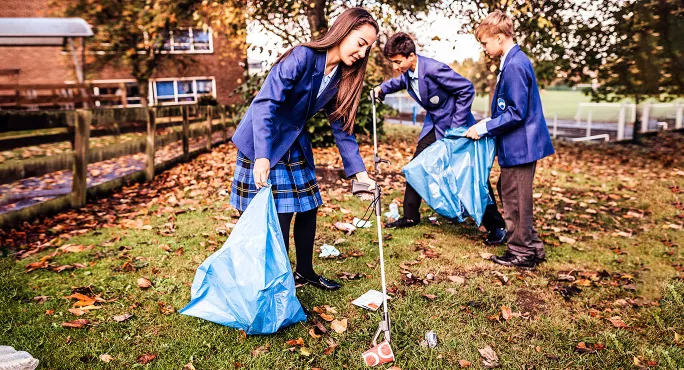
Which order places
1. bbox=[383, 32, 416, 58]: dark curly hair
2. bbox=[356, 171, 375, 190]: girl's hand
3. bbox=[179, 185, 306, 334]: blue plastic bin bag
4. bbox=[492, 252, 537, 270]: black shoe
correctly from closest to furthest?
bbox=[179, 185, 306, 334]: blue plastic bin bag
bbox=[356, 171, 375, 190]: girl's hand
bbox=[492, 252, 537, 270]: black shoe
bbox=[383, 32, 416, 58]: dark curly hair

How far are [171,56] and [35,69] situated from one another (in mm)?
8009

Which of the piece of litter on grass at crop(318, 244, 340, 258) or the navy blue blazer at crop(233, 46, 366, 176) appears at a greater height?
the navy blue blazer at crop(233, 46, 366, 176)

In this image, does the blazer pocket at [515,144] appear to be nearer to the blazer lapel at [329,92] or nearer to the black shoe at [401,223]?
the black shoe at [401,223]

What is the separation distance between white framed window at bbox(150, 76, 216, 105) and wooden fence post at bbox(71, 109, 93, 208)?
1954 cm

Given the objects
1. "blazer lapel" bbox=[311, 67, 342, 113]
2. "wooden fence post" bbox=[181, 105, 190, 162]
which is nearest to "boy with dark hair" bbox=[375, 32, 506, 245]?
"blazer lapel" bbox=[311, 67, 342, 113]

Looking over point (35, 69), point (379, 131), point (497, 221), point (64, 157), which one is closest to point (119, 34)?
point (35, 69)

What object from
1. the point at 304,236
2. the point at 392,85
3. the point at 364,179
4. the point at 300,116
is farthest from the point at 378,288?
the point at 392,85

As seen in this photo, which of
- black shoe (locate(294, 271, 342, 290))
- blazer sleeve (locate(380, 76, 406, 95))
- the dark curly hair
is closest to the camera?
black shoe (locate(294, 271, 342, 290))

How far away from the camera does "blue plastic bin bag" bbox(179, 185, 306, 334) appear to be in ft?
8.44

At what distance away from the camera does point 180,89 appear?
82.9 feet

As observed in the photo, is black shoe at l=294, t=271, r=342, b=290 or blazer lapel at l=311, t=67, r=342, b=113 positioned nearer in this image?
blazer lapel at l=311, t=67, r=342, b=113

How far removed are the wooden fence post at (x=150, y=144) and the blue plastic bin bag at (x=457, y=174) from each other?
185 inches

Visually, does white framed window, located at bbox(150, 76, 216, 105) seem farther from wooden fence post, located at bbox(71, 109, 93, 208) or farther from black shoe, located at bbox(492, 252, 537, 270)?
black shoe, located at bbox(492, 252, 537, 270)

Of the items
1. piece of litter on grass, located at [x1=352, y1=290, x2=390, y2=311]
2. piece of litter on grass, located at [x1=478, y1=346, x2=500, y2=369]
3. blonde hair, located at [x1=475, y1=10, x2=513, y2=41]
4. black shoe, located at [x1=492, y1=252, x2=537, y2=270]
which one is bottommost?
piece of litter on grass, located at [x1=478, y1=346, x2=500, y2=369]
